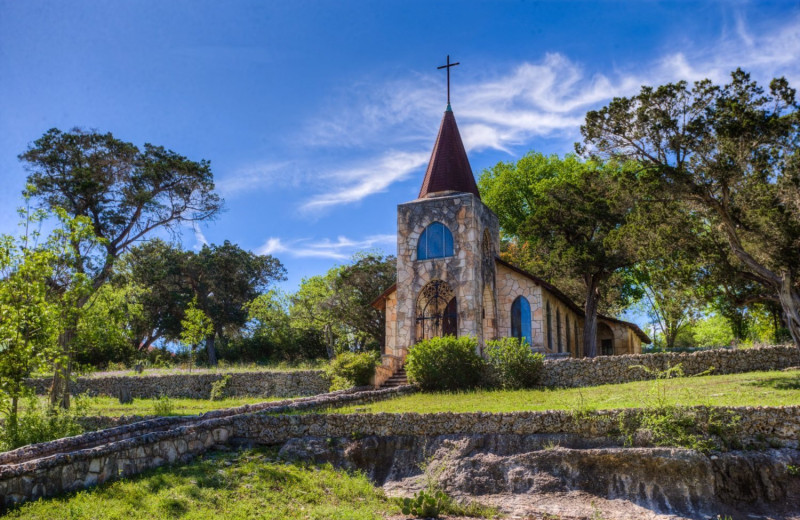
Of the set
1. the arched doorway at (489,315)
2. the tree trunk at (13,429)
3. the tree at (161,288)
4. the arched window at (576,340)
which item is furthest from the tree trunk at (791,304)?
the tree at (161,288)

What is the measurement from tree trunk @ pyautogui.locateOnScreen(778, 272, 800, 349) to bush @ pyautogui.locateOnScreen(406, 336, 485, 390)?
27.7 feet

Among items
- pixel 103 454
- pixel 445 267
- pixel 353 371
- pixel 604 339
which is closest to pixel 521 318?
pixel 445 267

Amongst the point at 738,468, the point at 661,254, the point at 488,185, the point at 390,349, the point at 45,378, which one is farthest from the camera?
the point at 488,185

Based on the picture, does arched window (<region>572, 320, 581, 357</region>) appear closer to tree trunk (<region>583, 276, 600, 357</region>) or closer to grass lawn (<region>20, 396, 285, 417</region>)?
tree trunk (<region>583, 276, 600, 357</region>)

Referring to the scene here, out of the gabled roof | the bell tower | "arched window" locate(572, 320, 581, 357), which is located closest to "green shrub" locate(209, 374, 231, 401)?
the bell tower

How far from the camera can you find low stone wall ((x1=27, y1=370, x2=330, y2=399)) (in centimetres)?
2403

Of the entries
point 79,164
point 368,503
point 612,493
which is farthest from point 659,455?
point 79,164

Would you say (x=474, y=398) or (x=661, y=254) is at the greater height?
(x=661, y=254)

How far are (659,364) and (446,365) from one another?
636 centimetres

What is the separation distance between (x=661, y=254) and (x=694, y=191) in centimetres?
316

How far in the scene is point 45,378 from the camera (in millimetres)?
28172

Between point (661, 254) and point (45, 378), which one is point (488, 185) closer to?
point (661, 254)

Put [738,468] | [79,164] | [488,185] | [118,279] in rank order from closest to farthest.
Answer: [738,468] < [79,164] < [118,279] < [488,185]

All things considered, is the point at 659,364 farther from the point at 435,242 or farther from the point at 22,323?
the point at 22,323
